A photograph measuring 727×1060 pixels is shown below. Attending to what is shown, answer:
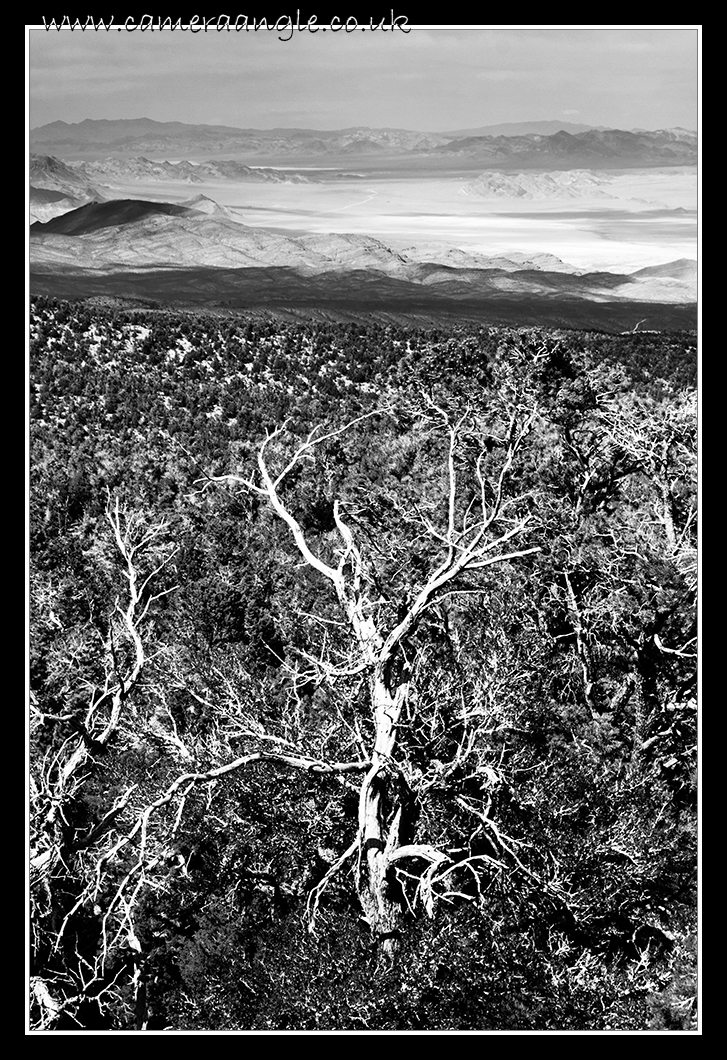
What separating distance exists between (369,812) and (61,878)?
303 cm

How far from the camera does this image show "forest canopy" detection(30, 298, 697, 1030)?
8641 millimetres

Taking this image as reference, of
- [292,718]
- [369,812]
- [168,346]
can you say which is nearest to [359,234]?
[168,346]

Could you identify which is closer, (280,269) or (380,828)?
(380,828)

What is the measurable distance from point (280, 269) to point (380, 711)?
961 centimetres

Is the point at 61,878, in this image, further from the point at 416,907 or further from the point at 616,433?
the point at 616,433

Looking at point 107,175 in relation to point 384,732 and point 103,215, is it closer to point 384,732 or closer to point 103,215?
point 103,215

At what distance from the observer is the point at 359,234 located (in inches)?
568

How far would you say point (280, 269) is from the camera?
53.7 feet

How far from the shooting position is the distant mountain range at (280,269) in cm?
1466

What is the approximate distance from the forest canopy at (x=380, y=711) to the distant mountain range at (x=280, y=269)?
135 centimetres

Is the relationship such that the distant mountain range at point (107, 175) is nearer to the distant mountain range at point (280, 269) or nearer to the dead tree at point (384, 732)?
the distant mountain range at point (280, 269)

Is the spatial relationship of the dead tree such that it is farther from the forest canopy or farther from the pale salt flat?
the pale salt flat

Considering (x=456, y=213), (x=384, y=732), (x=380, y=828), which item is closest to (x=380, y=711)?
(x=384, y=732)

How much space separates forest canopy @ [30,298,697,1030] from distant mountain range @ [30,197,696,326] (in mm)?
1353
